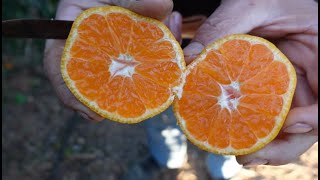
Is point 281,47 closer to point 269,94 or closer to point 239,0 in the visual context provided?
point 239,0

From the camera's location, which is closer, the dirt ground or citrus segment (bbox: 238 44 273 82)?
citrus segment (bbox: 238 44 273 82)

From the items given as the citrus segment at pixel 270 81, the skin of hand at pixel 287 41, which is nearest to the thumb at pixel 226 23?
the skin of hand at pixel 287 41

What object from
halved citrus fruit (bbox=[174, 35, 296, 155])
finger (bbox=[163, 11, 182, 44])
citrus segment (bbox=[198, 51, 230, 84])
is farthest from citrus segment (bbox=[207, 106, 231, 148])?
finger (bbox=[163, 11, 182, 44])

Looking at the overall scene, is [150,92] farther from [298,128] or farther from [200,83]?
[298,128]

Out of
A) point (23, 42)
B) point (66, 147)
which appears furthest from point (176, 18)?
point (23, 42)

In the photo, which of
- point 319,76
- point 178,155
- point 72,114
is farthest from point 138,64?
point 72,114

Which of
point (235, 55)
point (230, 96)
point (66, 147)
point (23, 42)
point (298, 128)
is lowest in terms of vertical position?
point (66, 147)

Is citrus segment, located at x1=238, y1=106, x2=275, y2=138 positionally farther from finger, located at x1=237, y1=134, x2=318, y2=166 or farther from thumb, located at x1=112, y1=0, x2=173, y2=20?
A: thumb, located at x1=112, y1=0, x2=173, y2=20
